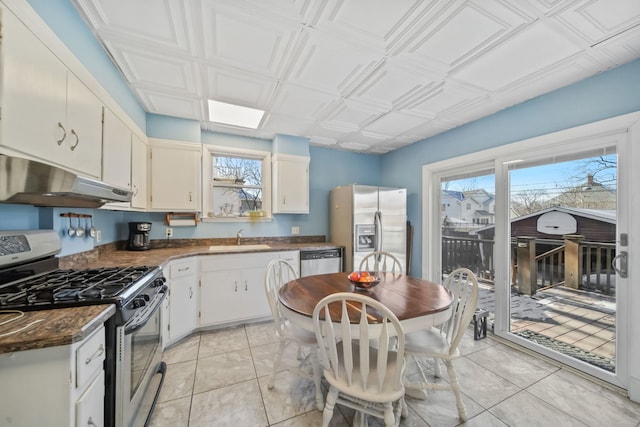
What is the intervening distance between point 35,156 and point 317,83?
186 cm

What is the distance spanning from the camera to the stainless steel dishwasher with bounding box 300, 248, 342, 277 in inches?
125

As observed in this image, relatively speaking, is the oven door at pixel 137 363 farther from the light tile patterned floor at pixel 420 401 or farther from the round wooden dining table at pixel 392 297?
the round wooden dining table at pixel 392 297

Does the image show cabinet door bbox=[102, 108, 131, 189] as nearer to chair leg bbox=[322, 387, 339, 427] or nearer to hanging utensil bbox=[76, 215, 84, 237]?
hanging utensil bbox=[76, 215, 84, 237]

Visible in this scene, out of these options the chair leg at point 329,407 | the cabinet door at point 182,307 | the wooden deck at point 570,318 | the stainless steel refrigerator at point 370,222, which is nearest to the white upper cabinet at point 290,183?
the stainless steel refrigerator at point 370,222

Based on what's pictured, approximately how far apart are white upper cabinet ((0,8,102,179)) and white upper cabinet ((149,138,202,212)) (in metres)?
1.21

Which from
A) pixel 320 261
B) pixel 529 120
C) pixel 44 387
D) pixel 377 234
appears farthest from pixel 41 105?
pixel 529 120

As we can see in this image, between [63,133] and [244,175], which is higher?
[244,175]

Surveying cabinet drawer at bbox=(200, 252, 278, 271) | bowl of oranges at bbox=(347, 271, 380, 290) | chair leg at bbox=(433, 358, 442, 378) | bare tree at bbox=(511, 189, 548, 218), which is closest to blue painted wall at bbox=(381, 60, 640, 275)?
bare tree at bbox=(511, 189, 548, 218)

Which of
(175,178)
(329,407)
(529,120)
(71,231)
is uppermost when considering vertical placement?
(529,120)

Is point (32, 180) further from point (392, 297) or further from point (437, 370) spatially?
point (437, 370)

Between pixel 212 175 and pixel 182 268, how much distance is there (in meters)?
1.39

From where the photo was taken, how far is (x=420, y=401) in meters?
1.69

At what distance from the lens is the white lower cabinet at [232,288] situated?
2695 millimetres

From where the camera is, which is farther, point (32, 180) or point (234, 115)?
point (234, 115)
